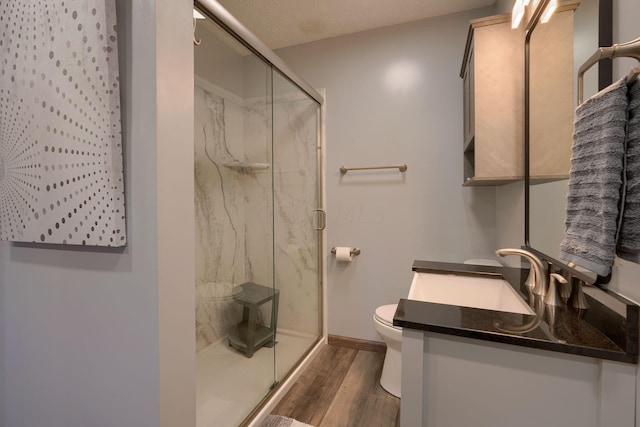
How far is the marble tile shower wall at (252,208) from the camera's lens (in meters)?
1.87

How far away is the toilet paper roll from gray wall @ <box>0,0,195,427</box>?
57.2 inches

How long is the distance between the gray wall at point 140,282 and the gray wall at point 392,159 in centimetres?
Answer: 155

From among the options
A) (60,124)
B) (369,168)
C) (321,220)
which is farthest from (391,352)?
(60,124)

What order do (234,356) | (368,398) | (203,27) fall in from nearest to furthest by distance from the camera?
1. (203,27)
2. (368,398)
3. (234,356)

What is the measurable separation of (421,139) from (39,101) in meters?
→ 2.10

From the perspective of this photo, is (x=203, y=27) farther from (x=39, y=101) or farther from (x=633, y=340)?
Result: (x=633, y=340)

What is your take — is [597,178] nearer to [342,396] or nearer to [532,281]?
[532,281]

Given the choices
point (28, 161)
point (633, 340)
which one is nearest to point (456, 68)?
point (633, 340)

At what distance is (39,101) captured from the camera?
1015mm

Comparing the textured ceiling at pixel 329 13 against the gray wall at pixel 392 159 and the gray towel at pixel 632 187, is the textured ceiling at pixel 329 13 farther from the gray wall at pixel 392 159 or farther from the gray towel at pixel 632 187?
the gray towel at pixel 632 187

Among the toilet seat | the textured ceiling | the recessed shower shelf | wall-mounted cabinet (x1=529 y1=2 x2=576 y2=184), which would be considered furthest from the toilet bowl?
the textured ceiling

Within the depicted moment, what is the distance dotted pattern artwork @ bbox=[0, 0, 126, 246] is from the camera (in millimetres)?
889

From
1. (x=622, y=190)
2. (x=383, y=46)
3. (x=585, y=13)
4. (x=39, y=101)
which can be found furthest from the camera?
(x=383, y=46)

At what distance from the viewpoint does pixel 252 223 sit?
2.15 m
